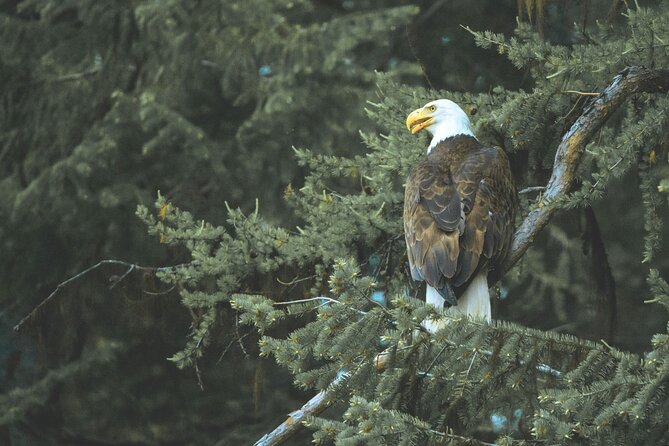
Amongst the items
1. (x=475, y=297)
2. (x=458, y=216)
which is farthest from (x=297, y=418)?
(x=458, y=216)

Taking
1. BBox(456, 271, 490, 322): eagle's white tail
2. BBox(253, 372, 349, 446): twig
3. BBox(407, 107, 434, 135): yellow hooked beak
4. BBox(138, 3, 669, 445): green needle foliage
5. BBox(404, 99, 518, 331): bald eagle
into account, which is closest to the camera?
BBox(138, 3, 669, 445): green needle foliage

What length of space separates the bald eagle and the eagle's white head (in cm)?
18

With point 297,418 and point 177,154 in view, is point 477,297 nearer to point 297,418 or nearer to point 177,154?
point 297,418

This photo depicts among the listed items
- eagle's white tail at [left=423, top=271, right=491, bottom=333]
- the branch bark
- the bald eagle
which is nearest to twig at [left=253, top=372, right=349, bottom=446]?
the branch bark

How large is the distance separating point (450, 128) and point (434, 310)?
2.07 metres

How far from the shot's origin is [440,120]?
4.54m

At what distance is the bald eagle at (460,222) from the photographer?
12.6 feet

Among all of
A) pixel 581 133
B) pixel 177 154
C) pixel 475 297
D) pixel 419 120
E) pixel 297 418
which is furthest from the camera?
pixel 177 154

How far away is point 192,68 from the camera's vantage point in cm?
799

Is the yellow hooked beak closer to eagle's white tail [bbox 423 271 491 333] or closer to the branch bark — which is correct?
eagle's white tail [bbox 423 271 491 333]

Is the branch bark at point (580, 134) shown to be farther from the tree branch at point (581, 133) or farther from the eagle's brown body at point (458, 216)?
the eagle's brown body at point (458, 216)

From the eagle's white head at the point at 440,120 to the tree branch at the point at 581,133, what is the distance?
3.20ft

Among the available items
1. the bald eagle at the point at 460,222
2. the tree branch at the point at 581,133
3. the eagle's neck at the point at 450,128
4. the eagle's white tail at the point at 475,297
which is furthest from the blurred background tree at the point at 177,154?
the tree branch at the point at 581,133

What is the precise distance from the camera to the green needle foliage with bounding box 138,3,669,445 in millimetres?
2602
